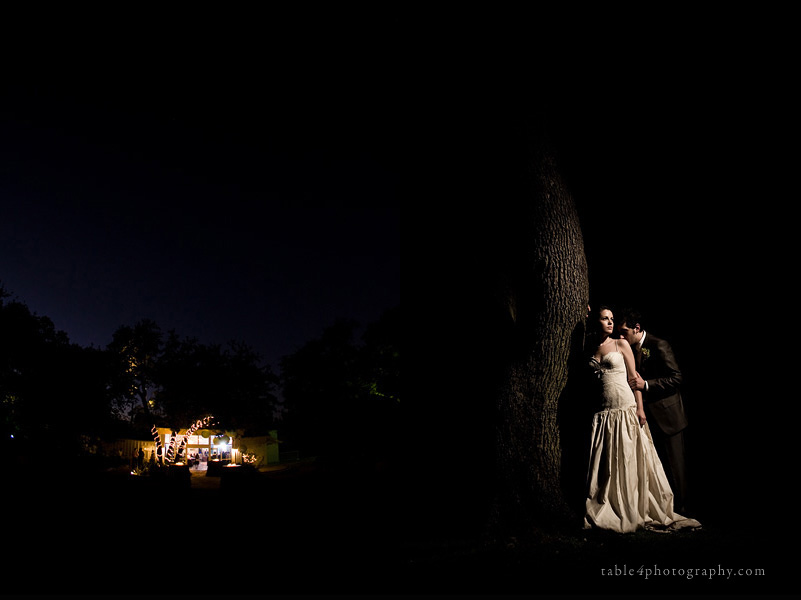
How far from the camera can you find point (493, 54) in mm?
4246

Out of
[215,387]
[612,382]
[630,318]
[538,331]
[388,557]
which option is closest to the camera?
[388,557]

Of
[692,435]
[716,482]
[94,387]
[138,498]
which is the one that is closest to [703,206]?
[692,435]

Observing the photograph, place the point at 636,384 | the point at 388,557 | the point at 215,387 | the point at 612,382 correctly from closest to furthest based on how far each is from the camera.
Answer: the point at 388,557 < the point at 612,382 < the point at 636,384 < the point at 215,387

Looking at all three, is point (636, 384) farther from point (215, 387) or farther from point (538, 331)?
point (215, 387)

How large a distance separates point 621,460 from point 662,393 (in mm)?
1088

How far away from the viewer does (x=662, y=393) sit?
4645 mm

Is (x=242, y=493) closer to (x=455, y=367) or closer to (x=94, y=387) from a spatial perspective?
(x=455, y=367)

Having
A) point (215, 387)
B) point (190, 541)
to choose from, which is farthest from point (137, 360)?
point (190, 541)

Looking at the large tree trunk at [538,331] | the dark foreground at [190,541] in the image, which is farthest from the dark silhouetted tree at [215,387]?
the large tree trunk at [538,331]

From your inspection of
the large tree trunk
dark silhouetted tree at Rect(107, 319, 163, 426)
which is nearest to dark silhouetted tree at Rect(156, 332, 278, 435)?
dark silhouetted tree at Rect(107, 319, 163, 426)

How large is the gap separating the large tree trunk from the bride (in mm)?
489

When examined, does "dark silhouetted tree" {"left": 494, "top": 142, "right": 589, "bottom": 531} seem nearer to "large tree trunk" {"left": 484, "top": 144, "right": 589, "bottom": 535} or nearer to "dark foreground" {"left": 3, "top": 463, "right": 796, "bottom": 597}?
"large tree trunk" {"left": 484, "top": 144, "right": 589, "bottom": 535}

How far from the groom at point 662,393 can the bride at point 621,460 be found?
12.9 inches

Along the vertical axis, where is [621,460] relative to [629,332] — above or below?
below
